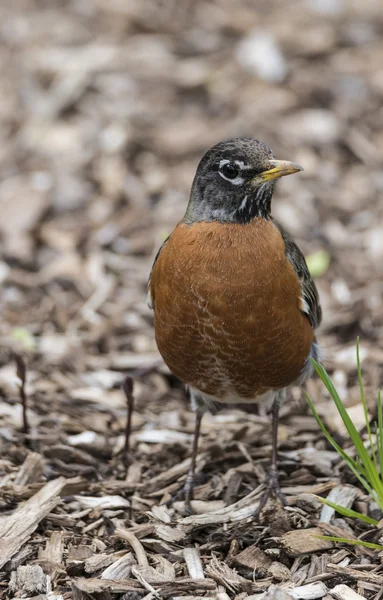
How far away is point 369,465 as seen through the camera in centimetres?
411

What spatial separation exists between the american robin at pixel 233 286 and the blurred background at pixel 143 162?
1.06 m

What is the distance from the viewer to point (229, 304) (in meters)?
4.56

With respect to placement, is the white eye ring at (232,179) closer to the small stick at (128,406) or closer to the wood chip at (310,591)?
the small stick at (128,406)

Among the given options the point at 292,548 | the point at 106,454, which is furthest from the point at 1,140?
the point at 292,548

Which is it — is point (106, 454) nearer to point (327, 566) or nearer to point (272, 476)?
point (272, 476)

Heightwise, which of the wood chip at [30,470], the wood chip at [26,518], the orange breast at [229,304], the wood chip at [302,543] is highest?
the orange breast at [229,304]

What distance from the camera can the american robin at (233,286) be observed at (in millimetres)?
4586

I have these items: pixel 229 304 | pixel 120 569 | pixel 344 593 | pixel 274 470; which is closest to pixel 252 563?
pixel 344 593

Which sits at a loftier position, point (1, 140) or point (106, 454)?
point (1, 140)

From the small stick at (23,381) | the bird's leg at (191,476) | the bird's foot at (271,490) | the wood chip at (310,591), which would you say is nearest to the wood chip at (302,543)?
the wood chip at (310,591)

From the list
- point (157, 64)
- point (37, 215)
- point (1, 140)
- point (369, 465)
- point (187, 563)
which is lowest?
point (187, 563)

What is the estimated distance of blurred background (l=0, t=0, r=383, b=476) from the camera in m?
6.46

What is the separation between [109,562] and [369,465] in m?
1.31

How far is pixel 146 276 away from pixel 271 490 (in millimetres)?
2827
